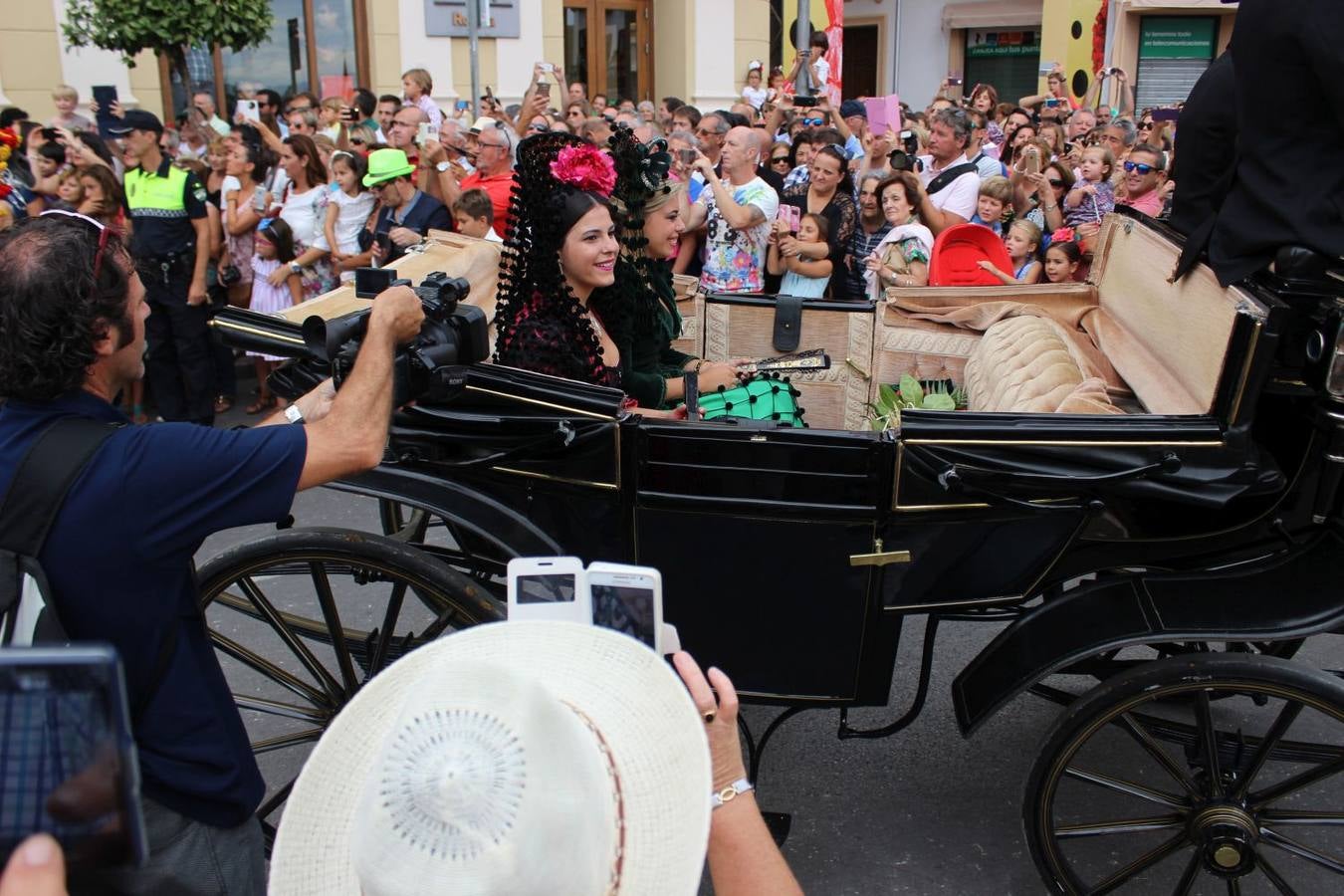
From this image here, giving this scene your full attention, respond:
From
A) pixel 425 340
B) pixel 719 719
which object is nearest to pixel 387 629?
pixel 425 340

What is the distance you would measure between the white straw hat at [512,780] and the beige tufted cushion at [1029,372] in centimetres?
165

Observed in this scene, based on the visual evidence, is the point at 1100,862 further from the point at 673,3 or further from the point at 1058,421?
the point at 673,3

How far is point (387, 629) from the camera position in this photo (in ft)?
8.68

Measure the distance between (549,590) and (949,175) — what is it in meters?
5.17

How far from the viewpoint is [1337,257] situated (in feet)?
7.41

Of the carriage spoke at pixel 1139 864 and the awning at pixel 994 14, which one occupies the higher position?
the awning at pixel 994 14

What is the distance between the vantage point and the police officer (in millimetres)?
6191

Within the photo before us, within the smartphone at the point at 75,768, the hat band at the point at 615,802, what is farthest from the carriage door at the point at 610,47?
the smartphone at the point at 75,768

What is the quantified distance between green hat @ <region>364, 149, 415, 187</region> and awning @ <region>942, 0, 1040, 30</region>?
17948 mm

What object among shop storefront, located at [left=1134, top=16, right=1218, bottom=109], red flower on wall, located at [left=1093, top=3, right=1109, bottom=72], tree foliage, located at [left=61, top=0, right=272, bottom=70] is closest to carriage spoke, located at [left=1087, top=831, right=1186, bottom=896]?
tree foliage, located at [left=61, top=0, right=272, bottom=70]

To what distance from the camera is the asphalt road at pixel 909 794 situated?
2779 mm

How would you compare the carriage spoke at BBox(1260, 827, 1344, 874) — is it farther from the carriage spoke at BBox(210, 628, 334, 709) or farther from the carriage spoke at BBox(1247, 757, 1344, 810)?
the carriage spoke at BBox(210, 628, 334, 709)

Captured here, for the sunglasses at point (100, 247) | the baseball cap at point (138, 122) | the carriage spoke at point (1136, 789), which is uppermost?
the baseball cap at point (138, 122)

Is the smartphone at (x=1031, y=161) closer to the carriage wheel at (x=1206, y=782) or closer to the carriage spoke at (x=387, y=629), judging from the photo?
the carriage wheel at (x=1206, y=782)
